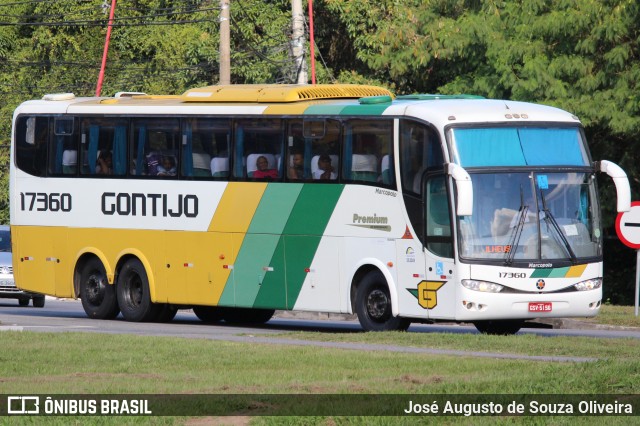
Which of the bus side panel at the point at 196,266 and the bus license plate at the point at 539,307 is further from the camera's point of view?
the bus side panel at the point at 196,266

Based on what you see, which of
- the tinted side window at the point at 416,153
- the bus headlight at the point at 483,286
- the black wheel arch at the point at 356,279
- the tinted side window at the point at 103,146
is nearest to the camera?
the bus headlight at the point at 483,286

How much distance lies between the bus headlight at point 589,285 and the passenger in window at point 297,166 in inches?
176

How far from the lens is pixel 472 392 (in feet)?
41.4

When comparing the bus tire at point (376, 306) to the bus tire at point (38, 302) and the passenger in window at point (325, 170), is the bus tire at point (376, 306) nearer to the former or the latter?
the passenger in window at point (325, 170)

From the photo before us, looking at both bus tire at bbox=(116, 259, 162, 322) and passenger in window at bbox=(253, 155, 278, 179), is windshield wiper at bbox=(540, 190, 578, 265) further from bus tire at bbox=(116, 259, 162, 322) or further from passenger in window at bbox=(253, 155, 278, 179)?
bus tire at bbox=(116, 259, 162, 322)

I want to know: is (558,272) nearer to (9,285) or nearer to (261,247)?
(261,247)

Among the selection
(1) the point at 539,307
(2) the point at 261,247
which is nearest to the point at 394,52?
(2) the point at 261,247

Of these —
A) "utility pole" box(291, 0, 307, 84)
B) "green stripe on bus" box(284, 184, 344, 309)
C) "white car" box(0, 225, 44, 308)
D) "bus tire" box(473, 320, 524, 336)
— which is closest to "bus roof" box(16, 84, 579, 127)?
"green stripe on bus" box(284, 184, 344, 309)

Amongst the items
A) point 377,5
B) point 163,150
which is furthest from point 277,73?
point 163,150

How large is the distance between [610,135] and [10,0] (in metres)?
30.8

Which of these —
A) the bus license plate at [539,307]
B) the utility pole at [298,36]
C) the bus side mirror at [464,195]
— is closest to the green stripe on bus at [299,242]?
the bus side mirror at [464,195]

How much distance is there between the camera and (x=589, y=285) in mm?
20703

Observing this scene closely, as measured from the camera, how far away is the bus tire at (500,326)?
22391 mm

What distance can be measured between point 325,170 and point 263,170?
50.0 inches
